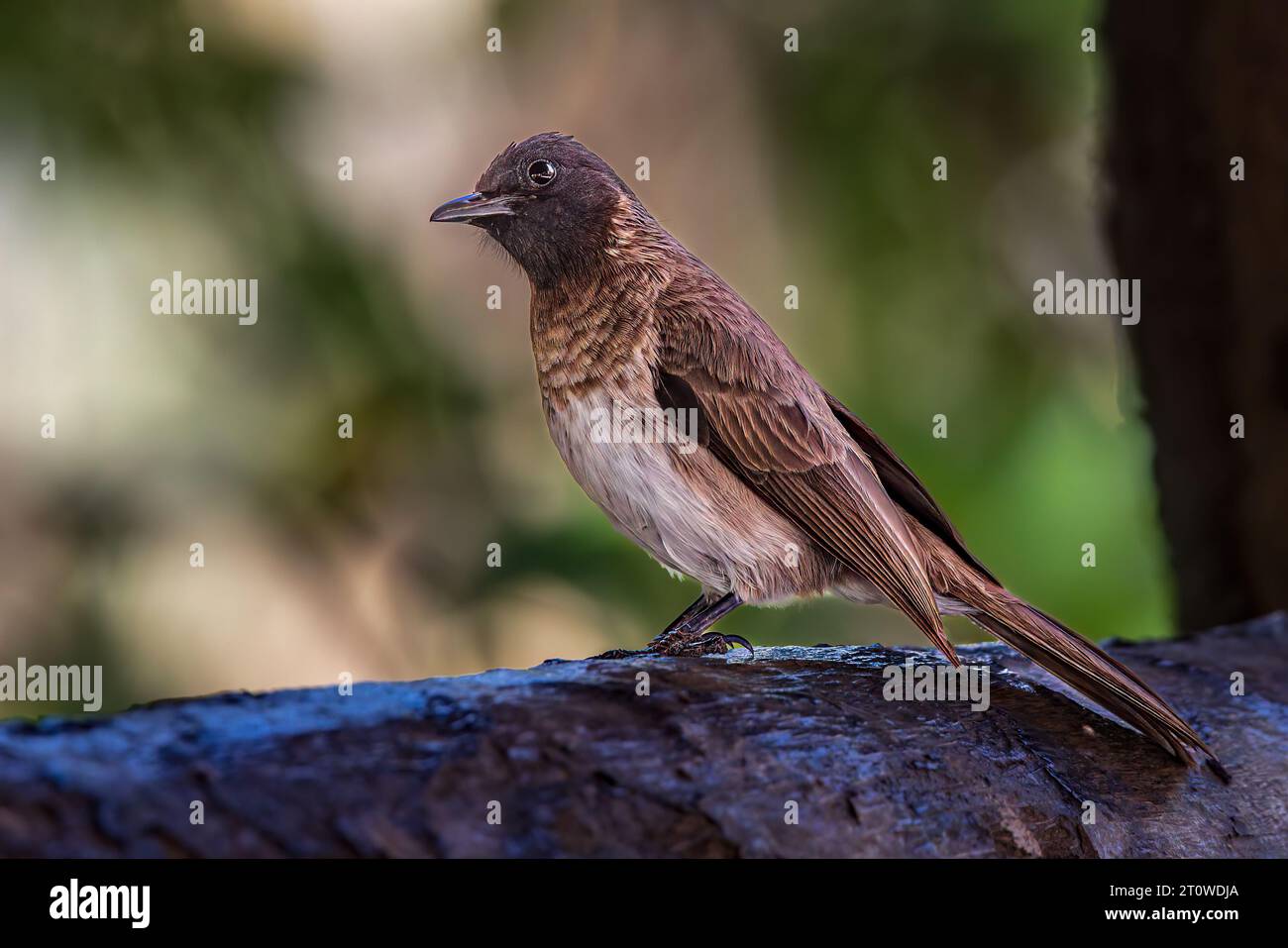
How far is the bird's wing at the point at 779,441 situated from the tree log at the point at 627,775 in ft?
1.59

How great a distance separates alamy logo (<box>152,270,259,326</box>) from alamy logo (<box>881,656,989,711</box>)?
3.40m

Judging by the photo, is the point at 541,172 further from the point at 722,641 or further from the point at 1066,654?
the point at 1066,654

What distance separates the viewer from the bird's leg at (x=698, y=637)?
319 centimetres

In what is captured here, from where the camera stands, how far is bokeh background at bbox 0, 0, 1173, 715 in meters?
5.05

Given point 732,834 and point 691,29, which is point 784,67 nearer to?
point 691,29

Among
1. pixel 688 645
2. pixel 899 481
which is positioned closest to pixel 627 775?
pixel 688 645

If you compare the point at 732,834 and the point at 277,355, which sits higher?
the point at 277,355

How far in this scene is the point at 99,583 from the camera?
5.05 meters

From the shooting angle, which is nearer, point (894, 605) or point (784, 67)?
point (894, 605)

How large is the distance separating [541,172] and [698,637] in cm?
146

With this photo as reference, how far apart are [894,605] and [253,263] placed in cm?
332

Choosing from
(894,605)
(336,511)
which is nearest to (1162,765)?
(894,605)
